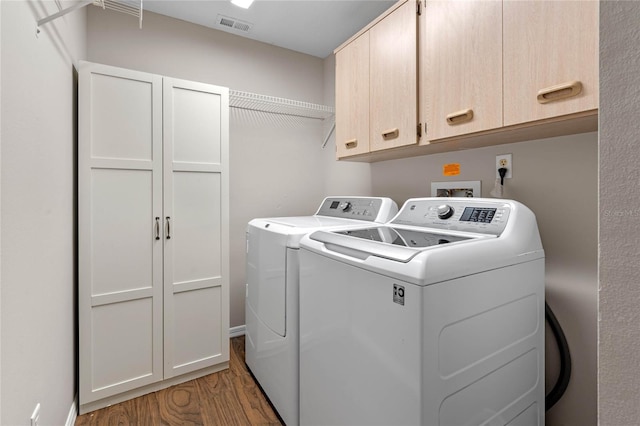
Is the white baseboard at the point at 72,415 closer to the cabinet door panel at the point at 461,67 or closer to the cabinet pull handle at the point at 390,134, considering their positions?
the cabinet pull handle at the point at 390,134

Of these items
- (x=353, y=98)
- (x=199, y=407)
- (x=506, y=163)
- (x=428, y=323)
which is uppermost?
(x=353, y=98)

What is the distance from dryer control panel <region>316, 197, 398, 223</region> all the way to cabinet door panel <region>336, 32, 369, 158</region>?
320 mm

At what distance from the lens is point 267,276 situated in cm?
178

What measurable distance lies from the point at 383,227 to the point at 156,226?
136cm

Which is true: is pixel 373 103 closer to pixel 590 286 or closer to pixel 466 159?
pixel 466 159

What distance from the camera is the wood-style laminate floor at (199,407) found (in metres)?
1.73

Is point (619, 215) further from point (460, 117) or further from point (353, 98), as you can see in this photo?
point (353, 98)

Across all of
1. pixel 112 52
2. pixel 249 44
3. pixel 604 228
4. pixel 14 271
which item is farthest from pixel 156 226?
pixel 604 228

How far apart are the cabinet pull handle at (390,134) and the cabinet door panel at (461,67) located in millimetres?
186

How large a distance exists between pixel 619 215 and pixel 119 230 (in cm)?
211

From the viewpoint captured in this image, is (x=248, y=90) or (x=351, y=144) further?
(x=248, y=90)

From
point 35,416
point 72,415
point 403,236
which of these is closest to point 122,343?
point 72,415

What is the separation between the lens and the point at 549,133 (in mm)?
1333

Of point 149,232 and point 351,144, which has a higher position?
point 351,144
